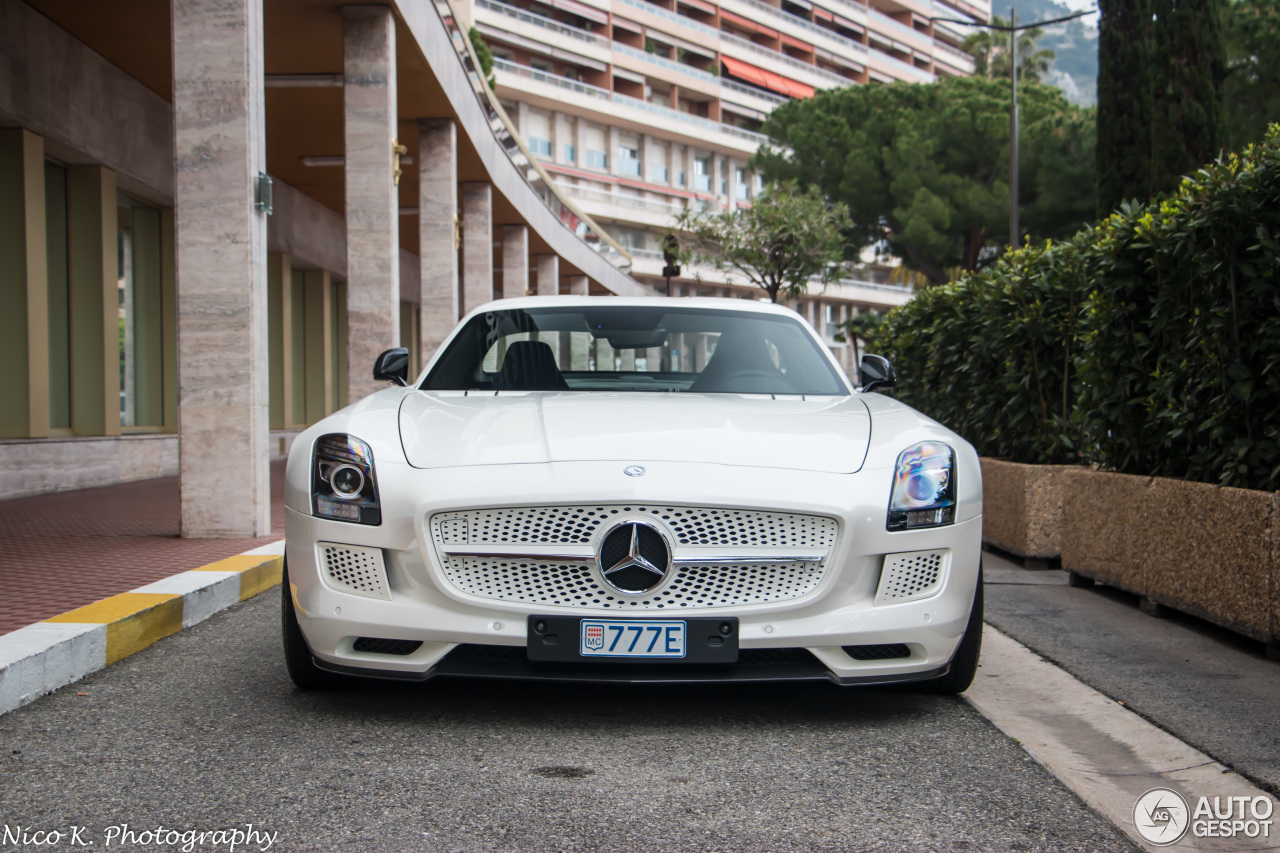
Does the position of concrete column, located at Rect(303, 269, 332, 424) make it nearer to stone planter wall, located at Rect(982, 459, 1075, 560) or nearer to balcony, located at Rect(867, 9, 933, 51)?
stone planter wall, located at Rect(982, 459, 1075, 560)

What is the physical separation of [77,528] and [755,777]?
21.4 feet

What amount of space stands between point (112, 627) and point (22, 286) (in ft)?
28.5

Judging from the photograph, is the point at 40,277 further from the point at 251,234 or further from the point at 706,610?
the point at 706,610

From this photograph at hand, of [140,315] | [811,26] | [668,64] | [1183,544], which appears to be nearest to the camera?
[1183,544]

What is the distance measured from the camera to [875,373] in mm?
5152

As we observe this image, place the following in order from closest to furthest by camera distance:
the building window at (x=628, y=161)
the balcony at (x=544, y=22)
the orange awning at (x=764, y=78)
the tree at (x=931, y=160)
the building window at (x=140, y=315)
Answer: the building window at (x=140, y=315), the tree at (x=931, y=160), the balcony at (x=544, y=22), the building window at (x=628, y=161), the orange awning at (x=764, y=78)

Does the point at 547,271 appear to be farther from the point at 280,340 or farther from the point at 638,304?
the point at 638,304

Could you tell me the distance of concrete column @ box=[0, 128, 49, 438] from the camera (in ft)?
38.8

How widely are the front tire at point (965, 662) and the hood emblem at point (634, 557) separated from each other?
0.97 m

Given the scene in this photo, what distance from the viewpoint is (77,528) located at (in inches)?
325

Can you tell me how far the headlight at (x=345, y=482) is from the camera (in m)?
3.61

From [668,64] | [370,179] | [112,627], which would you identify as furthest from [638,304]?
[668,64]

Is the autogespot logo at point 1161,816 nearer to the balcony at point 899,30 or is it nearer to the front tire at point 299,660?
the front tire at point 299,660

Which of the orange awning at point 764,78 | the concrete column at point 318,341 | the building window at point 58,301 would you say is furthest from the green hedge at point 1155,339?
the orange awning at point 764,78
